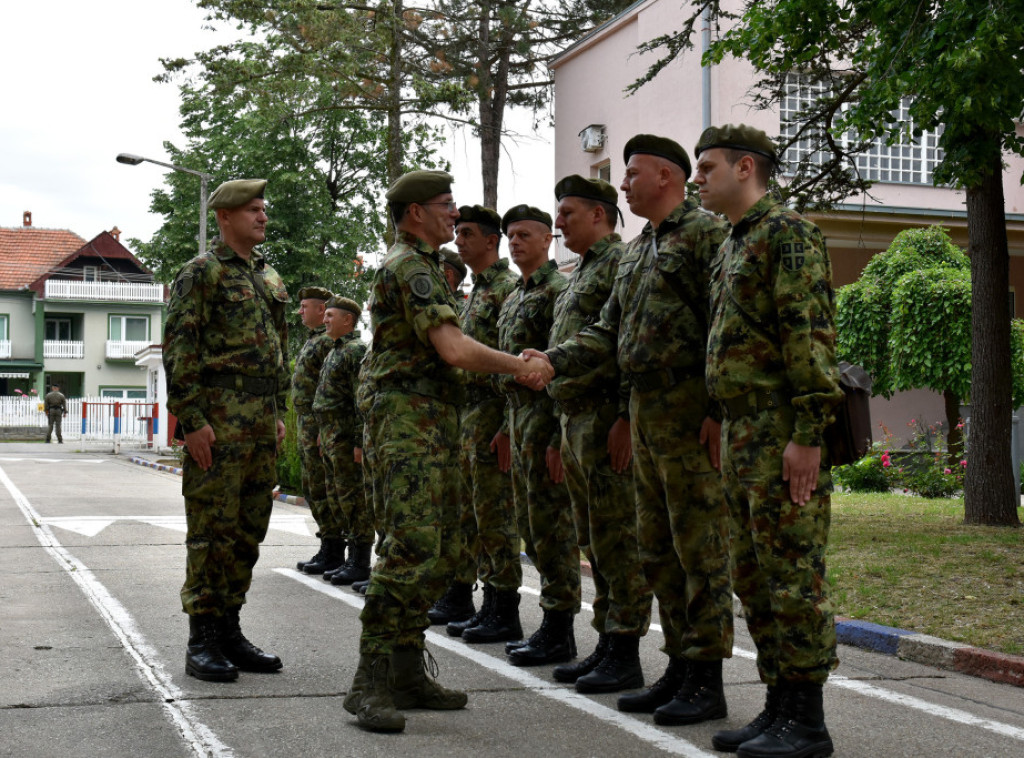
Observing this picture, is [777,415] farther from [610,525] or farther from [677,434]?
[610,525]

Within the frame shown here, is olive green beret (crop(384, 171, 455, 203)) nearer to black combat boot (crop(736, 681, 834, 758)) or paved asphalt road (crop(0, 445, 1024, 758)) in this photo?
paved asphalt road (crop(0, 445, 1024, 758))

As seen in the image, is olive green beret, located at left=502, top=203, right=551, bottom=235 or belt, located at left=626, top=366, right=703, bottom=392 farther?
olive green beret, located at left=502, top=203, right=551, bottom=235

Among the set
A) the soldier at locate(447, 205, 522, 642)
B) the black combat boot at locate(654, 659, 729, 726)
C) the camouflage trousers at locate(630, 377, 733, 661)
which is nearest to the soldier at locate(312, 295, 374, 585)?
the soldier at locate(447, 205, 522, 642)

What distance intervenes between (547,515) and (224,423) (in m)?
1.79

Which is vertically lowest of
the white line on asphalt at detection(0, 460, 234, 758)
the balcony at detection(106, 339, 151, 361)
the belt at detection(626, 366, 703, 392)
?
the white line on asphalt at detection(0, 460, 234, 758)

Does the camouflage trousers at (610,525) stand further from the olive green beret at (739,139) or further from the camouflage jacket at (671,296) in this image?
the olive green beret at (739,139)

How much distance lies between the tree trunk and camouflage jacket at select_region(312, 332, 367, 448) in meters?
6.17

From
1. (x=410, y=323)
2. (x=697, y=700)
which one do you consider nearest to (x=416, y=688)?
(x=697, y=700)

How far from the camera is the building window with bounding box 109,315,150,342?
192 ft

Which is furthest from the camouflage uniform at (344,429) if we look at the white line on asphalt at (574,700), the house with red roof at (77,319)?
the house with red roof at (77,319)

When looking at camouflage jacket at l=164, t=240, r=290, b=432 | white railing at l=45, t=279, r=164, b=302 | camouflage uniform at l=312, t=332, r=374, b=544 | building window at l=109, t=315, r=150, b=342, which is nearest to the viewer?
camouflage jacket at l=164, t=240, r=290, b=432

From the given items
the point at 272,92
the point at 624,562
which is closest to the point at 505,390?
the point at 624,562

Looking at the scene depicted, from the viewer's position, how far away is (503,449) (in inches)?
269

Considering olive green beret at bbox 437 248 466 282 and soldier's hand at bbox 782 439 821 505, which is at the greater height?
olive green beret at bbox 437 248 466 282
